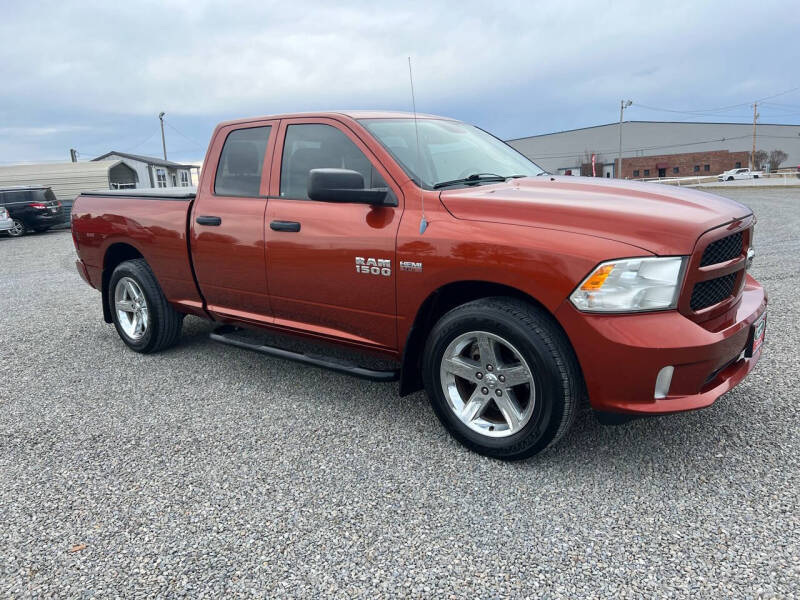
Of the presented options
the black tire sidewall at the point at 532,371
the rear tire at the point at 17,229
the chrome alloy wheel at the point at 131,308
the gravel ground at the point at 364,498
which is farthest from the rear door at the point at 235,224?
the rear tire at the point at 17,229

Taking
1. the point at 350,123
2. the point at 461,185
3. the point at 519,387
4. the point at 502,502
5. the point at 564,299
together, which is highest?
the point at 350,123

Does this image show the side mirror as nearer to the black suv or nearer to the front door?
the front door

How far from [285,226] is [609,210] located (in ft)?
6.38

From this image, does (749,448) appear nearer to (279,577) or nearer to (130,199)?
(279,577)

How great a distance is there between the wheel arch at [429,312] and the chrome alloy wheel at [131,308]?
9.07ft

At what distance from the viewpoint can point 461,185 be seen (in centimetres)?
347

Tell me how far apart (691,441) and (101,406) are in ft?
12.1

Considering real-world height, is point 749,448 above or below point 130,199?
below

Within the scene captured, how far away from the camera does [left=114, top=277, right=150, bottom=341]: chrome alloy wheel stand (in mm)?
5109

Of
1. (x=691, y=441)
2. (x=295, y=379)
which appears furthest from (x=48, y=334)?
(x=691, y=441)

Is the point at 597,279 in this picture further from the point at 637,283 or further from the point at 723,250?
the point at 723,250

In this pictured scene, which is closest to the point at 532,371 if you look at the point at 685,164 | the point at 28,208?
the point at 28,208

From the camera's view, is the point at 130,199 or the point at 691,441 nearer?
the point at 691,441

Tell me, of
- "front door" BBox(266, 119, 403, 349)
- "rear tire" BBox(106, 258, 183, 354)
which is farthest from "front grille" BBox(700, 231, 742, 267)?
"rear tire" BBox(106, 258, 183, 354)
